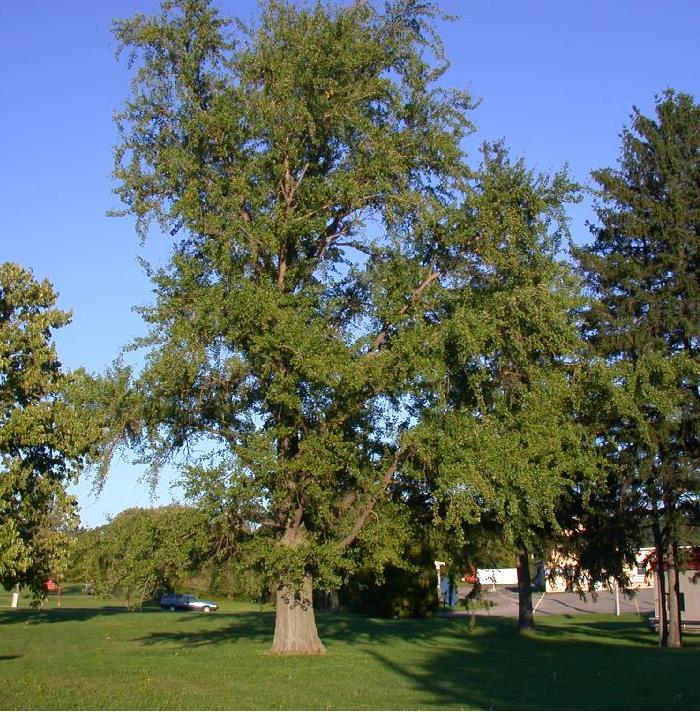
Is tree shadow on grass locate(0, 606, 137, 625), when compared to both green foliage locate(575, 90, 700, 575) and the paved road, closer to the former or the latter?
the paved road

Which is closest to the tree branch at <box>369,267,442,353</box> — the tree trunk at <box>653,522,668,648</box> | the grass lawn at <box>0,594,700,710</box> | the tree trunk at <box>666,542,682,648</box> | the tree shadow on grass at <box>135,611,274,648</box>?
the grass lawn at <box>0,594,700,710</box>

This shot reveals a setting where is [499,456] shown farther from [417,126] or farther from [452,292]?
[417,126]

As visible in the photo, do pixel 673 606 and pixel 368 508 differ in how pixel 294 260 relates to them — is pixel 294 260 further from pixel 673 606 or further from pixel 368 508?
pixel 673 606

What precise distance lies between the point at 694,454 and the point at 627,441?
89.7 inches

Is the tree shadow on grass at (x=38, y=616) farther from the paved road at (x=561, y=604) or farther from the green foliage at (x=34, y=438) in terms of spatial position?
the green foliage at (x=34, y=438)

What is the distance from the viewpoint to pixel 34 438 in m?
13.5

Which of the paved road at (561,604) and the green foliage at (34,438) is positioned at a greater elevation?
the green foliage at (34,438)

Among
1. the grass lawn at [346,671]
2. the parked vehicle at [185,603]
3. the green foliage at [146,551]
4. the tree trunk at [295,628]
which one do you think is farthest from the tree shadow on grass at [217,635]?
the parked vehicle at [185,603]

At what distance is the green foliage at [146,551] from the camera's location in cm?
2145

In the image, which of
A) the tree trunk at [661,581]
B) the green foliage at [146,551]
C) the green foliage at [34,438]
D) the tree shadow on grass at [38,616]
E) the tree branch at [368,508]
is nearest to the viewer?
the green foliage at [34,438]

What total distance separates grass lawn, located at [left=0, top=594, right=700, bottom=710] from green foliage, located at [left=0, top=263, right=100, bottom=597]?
7.71ft

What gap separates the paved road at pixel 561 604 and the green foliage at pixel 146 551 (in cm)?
3594

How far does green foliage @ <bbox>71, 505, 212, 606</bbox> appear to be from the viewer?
21.5 metres

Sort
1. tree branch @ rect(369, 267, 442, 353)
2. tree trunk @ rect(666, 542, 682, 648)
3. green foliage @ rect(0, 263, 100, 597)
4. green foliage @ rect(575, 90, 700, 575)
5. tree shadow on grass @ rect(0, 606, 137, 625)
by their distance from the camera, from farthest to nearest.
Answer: tree shadow on grass @ rect(0, 606, 137, 625) < tree trunk @ rect(666, 542, 682, 648) < green foliage @ rect(575, 90, 700, 575) < tree branch @ rect(369, 267, 442, 353) < green foliage @ rect(0, 263, 100, 597)
